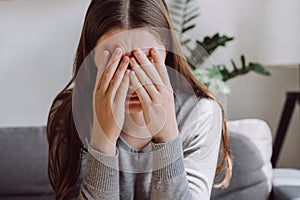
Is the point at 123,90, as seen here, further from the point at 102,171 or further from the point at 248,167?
the point at 248,167

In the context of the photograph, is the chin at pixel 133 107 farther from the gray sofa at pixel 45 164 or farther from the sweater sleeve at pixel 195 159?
the gray sofa at pixel 45 164

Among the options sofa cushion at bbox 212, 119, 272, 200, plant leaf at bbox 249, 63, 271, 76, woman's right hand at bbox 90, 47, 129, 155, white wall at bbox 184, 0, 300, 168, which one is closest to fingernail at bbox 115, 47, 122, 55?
woman's right hand at bbox 90, 47, 129, 155

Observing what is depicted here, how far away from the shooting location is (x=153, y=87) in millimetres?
698

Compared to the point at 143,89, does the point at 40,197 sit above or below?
below

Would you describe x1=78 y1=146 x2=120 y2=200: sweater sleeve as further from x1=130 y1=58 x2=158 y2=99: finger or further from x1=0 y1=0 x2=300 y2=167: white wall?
x1=0 y1=0 x2=300 y2=167: white wall

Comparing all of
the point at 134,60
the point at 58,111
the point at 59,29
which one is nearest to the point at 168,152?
the point at 134,60

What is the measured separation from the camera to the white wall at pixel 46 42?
1.82 m

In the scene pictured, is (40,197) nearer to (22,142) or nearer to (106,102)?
(22,142)

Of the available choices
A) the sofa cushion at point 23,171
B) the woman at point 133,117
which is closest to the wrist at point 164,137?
the woman at point 133,117

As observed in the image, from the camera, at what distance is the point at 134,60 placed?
0.68m

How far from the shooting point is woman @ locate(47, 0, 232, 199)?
70 centimetres

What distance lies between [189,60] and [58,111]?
29cm

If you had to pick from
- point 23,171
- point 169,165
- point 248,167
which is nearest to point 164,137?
point 169,165

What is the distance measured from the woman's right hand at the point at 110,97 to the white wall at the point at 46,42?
113 centimetres
